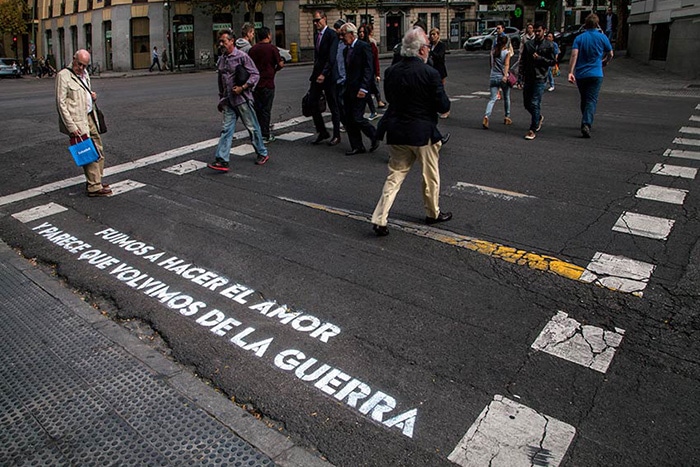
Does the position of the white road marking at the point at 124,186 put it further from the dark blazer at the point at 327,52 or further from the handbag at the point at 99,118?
the dark blazer at the point at 327,52

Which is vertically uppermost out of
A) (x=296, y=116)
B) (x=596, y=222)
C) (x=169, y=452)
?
(x=296, y=116)

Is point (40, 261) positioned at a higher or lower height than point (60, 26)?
lower

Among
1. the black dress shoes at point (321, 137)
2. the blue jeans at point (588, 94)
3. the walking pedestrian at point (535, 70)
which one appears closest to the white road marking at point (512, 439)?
the black dress shoes at point (321, 137)

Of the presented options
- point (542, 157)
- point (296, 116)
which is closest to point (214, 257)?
point (542, 157)

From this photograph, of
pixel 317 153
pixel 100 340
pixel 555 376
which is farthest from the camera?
pixel 317 153

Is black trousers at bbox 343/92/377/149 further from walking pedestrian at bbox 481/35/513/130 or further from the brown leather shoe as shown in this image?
the brown leather shoe

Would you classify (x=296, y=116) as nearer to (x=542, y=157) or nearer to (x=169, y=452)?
(x=542, y=157)

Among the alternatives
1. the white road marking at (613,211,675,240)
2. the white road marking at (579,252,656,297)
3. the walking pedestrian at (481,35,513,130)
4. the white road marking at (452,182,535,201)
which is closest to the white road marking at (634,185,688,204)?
the white road marking at (613,211,675,240)

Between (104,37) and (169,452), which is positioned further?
(104,37)

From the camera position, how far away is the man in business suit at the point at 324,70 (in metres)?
9.92

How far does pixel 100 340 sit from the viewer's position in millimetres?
4305

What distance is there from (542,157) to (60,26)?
55.5m

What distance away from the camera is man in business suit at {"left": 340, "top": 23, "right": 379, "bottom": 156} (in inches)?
362

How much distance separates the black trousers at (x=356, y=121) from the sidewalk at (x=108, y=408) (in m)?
5.73
